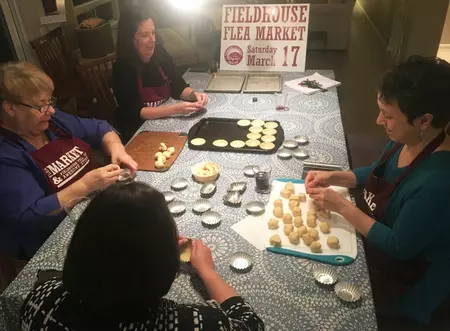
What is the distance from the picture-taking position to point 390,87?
132 cm

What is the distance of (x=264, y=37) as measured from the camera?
8.89 feet

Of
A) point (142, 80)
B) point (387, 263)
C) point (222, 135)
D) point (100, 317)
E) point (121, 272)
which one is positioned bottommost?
point (387, 263)

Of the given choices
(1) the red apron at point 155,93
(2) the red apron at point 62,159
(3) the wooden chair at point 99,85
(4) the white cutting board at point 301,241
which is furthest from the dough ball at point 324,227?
(3) the wooden chair at point 99,85

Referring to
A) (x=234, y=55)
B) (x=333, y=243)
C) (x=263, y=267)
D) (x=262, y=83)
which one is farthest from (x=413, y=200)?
(x=234, y=55)

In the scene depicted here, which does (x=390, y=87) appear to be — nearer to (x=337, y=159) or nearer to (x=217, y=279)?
(x=337, y=159)

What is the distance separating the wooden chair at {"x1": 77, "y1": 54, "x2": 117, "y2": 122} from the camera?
2977 mm

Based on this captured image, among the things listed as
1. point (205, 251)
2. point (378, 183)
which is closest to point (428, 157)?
point (378, 183)

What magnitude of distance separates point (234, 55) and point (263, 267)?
1.93 meters

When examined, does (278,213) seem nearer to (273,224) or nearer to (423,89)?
(273,224)

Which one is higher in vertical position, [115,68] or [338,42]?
[115,68]

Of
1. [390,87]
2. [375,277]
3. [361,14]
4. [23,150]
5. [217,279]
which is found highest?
[390,87]

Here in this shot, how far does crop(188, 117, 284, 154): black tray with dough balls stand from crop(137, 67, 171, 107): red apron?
19.0 inches

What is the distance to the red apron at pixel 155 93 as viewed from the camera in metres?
2.49

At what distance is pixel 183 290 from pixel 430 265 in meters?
0.84
